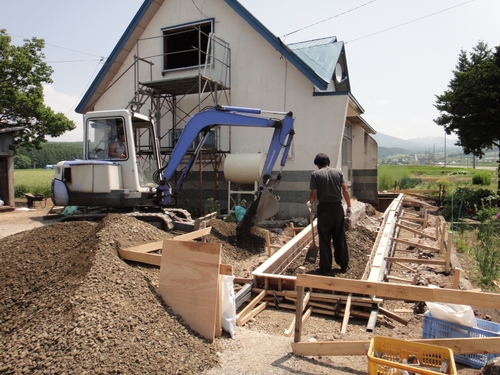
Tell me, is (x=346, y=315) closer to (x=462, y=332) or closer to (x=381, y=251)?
(x=462, y=332)

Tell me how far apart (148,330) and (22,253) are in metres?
2.72

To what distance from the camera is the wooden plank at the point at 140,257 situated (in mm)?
4570

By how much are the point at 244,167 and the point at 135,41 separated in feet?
22.5

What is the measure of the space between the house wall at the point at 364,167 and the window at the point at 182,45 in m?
7.60

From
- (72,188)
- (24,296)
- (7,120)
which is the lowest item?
(24,296)

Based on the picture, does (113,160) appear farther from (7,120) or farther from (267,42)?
(7,120)

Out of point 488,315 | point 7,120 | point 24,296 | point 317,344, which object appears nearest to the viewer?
point 317,344

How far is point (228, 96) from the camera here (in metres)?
12.7

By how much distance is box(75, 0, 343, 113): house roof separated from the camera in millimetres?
11242

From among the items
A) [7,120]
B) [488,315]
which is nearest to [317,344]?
[488,315]

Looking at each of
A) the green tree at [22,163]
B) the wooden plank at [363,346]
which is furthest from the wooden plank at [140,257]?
the green tree at [22,163]

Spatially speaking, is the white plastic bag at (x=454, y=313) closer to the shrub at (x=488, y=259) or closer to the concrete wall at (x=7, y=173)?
the shrub at (x=488, y=259)

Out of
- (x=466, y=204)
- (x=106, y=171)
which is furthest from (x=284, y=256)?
(x=466, y=204)

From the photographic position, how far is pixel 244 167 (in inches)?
443
